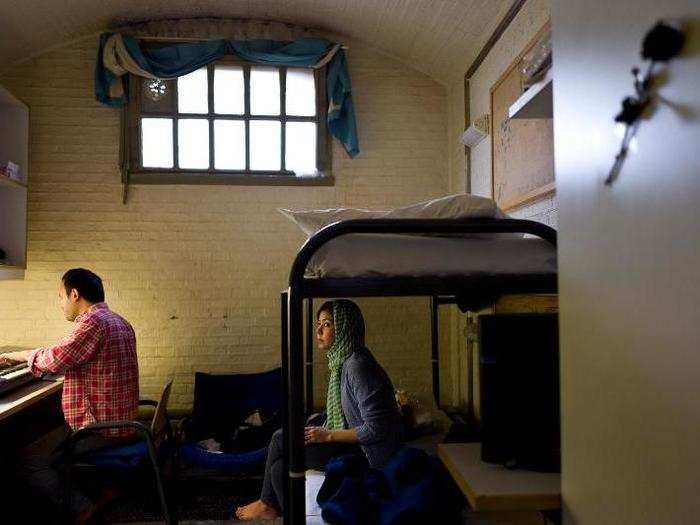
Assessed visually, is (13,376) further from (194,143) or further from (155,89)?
(155,89)

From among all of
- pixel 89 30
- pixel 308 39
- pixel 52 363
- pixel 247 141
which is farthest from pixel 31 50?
pixel 52 363

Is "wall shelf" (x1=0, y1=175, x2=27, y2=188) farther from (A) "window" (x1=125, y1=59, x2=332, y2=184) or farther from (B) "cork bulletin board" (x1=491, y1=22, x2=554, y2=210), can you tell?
(B) "cork bulletin board" (x1=491, y1=22, x2=554, y2=210)

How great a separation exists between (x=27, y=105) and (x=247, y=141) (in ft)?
4.64

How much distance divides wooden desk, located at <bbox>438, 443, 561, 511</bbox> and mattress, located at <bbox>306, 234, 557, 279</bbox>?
1.63 feet

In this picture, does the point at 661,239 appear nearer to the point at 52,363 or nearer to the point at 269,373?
the point at 52,363

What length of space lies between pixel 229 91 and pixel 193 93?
253 millimetres

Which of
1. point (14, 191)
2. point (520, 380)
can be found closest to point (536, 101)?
point (520, 380)

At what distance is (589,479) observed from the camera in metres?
0.93

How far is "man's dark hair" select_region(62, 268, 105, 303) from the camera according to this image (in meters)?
2.82

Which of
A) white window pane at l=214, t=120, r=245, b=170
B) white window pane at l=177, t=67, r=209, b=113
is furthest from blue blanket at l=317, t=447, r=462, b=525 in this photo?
white window pane at l=177, t=67, r=209, b=113

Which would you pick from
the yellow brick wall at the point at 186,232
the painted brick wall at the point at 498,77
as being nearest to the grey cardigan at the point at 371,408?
the painted brick wall at the point at 498,77

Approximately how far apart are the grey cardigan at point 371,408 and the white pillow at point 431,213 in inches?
33.1

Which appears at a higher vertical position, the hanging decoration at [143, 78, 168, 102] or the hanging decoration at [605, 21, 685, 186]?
the hanging decoration at [143, 78, 168, 102]

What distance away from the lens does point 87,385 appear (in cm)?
264
